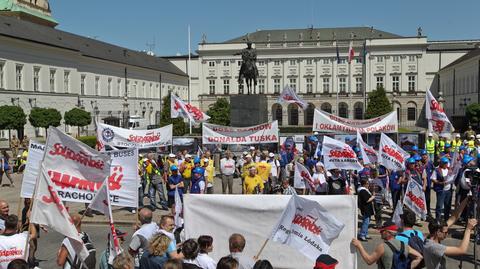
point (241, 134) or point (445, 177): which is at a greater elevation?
point (241, 134)

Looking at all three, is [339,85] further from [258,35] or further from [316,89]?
[258,35]

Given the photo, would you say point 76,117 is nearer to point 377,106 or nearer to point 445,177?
point 377,106

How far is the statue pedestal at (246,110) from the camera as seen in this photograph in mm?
27719

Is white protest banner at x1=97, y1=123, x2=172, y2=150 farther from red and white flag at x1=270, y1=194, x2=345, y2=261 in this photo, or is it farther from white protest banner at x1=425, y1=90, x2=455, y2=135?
red and white flag at x1=270, y1=194, x2=345, y2=261

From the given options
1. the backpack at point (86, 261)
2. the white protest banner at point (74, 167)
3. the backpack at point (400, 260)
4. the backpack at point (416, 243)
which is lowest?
the backpack at point (86, 261)

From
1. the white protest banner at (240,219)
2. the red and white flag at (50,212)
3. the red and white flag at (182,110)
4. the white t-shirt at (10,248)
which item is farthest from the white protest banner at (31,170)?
the red and white flag at (182,110)

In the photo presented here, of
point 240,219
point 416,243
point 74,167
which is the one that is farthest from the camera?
point 240,219

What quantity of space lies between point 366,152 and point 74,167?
9.06 metres

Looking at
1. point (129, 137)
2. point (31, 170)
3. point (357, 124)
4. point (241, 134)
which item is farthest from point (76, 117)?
point (31, 170)

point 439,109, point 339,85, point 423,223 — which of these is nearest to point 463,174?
point 423,223

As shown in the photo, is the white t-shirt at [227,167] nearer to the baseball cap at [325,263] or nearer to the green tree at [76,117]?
the baseball cap at [325,263]

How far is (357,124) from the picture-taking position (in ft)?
62.8

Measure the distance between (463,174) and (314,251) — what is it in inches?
257

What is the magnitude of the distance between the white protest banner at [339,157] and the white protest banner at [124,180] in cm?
572
